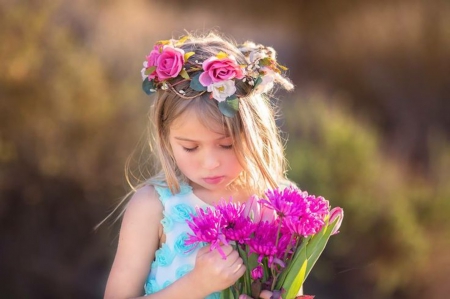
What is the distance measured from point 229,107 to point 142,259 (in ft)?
1.63

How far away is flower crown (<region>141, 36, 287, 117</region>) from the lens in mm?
2191

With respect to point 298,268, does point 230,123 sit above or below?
above

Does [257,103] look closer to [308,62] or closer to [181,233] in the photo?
[181,233]

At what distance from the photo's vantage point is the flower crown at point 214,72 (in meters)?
2.19

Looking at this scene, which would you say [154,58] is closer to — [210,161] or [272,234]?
[210,161]

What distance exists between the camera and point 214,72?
220 cm

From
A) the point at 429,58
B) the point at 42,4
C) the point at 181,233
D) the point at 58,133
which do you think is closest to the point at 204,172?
the point at 181,233

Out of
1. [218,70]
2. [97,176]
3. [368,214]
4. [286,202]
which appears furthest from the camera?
[97,176]

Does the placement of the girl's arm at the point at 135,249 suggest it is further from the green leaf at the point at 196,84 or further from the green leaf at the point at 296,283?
the green leaf at the point at 296,283

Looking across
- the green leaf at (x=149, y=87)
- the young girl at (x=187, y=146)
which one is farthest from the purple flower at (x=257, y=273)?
the green leaf at (x=149, y=87)

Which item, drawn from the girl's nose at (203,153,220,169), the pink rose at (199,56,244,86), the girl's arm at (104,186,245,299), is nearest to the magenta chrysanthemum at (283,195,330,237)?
the girl's arm at (104,186,245,299)

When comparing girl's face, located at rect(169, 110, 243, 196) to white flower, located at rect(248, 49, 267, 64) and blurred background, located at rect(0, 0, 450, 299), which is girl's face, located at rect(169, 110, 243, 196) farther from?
blurred background, located at rect(0, 0, 450, 299)

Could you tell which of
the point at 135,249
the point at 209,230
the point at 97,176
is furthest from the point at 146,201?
the point at 97,176

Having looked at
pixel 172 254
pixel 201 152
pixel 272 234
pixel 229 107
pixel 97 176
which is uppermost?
pixel 229 107
